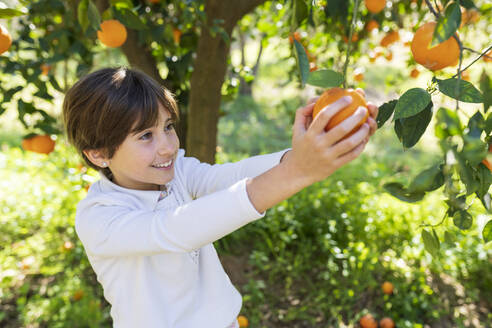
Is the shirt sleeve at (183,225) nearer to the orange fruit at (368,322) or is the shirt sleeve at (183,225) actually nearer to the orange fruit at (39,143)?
the orange fruit at (39,143)

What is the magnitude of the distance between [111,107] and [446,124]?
639 mm

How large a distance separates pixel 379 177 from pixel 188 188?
1.65 meters

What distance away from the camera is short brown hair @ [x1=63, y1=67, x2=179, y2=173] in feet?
2.68

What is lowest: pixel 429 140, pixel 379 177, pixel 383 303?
pixel 429 140

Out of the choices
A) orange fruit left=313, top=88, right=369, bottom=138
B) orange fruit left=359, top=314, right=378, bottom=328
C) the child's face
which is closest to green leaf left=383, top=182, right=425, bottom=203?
orange fruit left=313, top=88, right=369, bottom=138

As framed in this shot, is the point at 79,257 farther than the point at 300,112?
Yes

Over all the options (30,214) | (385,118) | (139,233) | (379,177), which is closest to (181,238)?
(139,233)

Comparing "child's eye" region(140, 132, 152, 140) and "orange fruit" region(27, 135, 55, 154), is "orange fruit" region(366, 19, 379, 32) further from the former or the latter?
"orange fruit" region(27, 135, 55, 154)

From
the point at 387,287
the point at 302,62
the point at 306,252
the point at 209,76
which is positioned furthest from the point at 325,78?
the point at 306,252

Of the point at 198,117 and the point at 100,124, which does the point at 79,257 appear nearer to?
the point at 198,117

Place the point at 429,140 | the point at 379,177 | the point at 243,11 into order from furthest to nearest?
the point at 429,140 → the point at 379,177 → the point at 243,11

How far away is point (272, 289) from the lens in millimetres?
1928

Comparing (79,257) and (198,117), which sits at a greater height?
(198,117)

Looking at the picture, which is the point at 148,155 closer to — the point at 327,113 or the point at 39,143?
the point at 327,113
